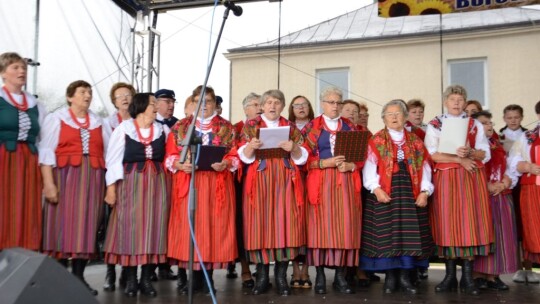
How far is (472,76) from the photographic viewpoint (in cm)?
918

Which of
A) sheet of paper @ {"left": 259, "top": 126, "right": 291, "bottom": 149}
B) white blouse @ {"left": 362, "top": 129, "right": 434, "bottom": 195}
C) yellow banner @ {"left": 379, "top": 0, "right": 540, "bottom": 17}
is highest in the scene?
yellow banner @ {"left": 379, "top": 0, "right": 540, "bottom": 17}

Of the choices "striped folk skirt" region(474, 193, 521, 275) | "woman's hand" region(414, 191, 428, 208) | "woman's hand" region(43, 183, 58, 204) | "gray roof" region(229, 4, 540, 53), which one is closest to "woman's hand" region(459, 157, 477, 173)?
"woman's hand" region(414, 191, 428, 208)

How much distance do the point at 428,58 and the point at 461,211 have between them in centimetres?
559

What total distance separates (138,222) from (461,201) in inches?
93.9

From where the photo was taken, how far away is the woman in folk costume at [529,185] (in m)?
4.53

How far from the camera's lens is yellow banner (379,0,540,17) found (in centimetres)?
661

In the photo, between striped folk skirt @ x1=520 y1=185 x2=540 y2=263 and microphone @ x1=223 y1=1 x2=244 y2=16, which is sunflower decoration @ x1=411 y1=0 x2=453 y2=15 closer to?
striped folk skirt @ x1=520 y1=185 x2=540 y2=263

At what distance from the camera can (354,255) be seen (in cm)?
430

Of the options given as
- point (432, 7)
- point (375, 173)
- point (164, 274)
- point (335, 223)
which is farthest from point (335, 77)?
point (335, 223)

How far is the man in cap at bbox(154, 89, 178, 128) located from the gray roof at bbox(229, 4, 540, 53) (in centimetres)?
434

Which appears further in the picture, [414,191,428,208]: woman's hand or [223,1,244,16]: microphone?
[414,191,428,208]: woman's hand

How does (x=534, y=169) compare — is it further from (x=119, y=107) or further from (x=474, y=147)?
(x=119, y=107)

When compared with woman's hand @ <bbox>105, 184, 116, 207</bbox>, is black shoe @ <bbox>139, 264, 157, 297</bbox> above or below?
below

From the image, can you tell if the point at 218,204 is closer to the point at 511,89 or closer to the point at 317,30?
the point at 511,89
